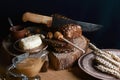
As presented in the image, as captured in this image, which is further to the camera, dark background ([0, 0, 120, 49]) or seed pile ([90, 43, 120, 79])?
dark background ([0, 0, 120, 49])

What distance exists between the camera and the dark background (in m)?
1.42

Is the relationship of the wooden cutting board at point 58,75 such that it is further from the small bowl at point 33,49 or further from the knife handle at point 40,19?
the knife handle at point 40,19

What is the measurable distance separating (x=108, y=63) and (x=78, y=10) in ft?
1.31

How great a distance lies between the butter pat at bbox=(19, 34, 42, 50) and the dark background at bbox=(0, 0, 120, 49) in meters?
0.30

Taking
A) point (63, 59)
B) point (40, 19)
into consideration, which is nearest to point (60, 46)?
point (63, 59)

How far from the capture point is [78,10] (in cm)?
144

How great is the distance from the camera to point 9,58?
3.93 feet

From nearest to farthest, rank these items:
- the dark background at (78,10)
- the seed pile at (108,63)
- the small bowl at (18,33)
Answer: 1. the seed pile at (108,63)
2. the small bowl at (18,33)
3. the dark background at (78,10)

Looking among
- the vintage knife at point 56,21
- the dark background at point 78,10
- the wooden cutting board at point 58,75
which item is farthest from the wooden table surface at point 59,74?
the dark background at point 78,10

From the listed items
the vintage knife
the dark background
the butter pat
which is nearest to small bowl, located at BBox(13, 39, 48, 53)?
the butter pat

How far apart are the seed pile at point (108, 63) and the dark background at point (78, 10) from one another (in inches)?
11.1

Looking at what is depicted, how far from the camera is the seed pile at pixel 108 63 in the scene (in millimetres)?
1112

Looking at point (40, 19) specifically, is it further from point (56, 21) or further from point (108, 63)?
point (108, 63)

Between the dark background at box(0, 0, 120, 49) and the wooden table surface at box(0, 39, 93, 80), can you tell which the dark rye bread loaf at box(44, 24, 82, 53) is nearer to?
the wooden table surface at box(0, 39, 93, 80)
